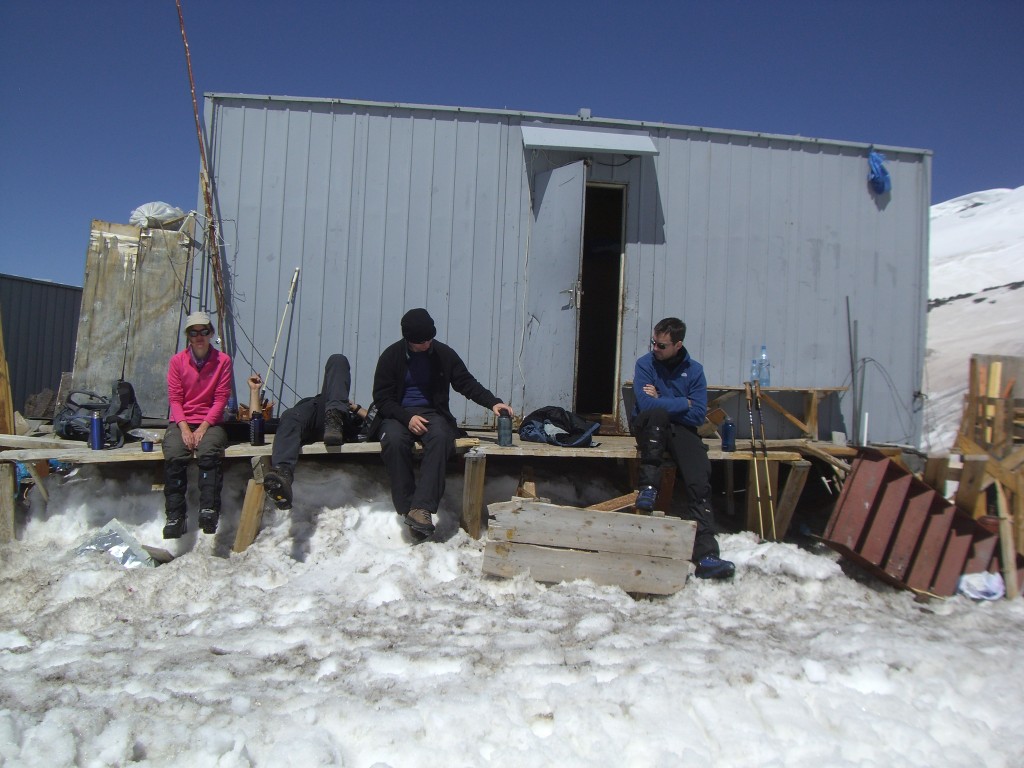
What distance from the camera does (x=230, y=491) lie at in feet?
17.9

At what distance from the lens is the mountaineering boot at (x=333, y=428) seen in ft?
16.6

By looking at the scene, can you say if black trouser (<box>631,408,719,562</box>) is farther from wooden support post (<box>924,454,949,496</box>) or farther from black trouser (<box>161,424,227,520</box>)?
black trouser (<box>161,424,227,520</box>)

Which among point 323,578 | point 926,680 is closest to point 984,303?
point 926,680

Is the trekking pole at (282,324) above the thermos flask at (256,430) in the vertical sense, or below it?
above

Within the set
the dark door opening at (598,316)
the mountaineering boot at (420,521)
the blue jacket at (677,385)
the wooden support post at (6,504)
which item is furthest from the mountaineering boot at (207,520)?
the dark door opening at (598,316)

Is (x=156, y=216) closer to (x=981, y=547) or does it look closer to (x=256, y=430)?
(x=256, y=430)

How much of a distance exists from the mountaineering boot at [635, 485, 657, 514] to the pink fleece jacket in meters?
3.11

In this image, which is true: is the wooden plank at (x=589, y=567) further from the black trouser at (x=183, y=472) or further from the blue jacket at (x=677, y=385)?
the black trouser at (x=183, y=472)

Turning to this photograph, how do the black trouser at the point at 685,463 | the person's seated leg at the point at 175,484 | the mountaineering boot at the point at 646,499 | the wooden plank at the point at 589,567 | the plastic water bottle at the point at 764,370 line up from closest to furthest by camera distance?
the wooden plank at the point at 589,567, the person's seated leg at the point at 175,484, the mountaineering boot at the point at 646,499, the black trouser at the point at 685,463, the plastic water bottle at the point at 764,370

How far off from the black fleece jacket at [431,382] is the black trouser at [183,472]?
1.22 metres

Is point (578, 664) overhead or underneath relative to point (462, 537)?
underneath

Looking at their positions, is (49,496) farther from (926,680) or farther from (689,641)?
(926,680)

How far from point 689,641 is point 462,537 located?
192 centimetres

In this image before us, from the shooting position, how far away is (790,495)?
570 cm
